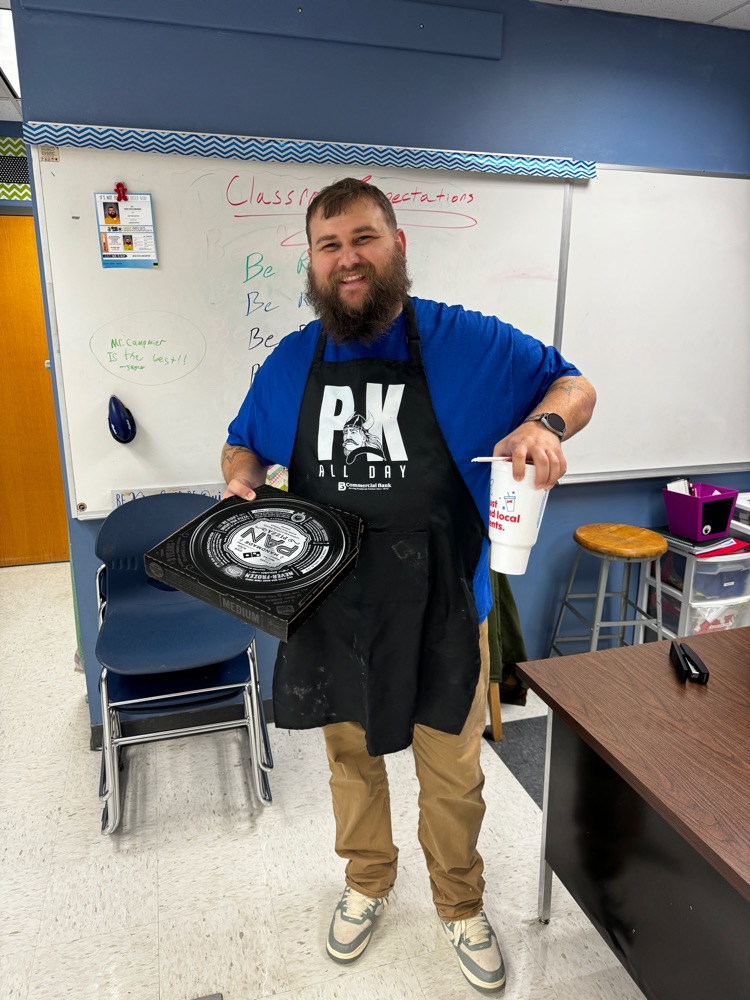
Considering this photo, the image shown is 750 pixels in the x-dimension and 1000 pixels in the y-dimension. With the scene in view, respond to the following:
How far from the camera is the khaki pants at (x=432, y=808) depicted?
1503 mm

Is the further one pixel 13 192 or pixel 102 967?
pixel 13 192

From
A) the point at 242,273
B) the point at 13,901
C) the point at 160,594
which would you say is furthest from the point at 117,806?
the point at 242,273

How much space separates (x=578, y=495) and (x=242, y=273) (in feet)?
5.14

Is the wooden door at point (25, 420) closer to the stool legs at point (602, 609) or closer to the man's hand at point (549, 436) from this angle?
the stool legs at point (602, 609)

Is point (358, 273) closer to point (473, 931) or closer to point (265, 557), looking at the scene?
point (265, 557)

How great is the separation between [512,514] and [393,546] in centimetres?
28

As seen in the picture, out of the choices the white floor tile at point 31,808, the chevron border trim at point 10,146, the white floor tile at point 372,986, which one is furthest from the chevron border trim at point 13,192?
the white floor tile at point 372,986

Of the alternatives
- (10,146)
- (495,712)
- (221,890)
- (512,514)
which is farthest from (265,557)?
(10,146)

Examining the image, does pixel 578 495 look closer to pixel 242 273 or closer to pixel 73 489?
pixel 242 273

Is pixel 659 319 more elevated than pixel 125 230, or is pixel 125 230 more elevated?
pixel 125 230

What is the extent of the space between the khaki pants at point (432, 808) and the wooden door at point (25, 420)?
3.35 meters

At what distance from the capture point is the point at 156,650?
194 cm

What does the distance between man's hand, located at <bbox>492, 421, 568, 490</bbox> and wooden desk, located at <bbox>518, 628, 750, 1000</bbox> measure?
0.46m

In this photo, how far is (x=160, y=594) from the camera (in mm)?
2277
